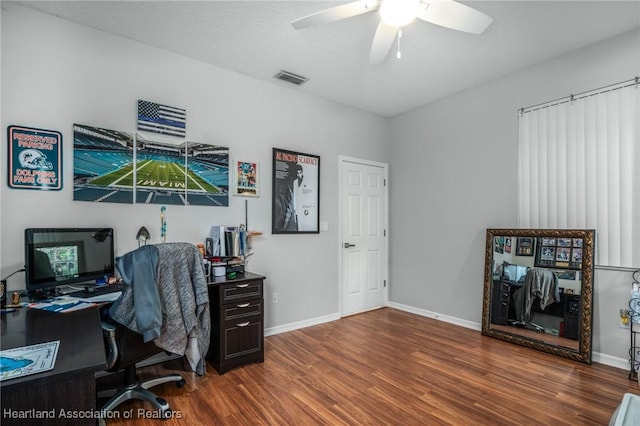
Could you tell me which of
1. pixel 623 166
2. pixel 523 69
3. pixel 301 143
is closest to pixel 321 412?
pixel 301 143

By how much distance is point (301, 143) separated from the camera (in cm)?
394

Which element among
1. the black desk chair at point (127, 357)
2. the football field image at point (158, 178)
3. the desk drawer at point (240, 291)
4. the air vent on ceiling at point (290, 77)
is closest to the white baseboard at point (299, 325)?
the desk drawer at point (240, 291)

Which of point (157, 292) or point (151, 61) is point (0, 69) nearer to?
point (151, 61)

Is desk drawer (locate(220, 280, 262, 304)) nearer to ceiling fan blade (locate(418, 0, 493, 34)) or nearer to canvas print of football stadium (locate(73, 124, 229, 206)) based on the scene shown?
canvas print of football stadium (locate(73, 124, 229, 206))

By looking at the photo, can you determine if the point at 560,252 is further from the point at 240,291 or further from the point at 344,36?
the point at 240,291

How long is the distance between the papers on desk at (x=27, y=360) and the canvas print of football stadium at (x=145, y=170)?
1.70 m

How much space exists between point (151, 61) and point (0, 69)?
1051mm

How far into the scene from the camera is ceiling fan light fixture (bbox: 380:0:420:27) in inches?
73.2

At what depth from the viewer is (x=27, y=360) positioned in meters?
1.10

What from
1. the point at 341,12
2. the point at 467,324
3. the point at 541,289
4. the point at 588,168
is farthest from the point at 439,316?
the point at 341,12

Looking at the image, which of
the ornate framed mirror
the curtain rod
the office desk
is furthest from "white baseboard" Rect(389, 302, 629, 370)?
the office desk

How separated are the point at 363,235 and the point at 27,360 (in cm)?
386

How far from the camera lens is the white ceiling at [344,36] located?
2432mm

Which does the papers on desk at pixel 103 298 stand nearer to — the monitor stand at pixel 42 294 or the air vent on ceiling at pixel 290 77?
the monitor stand at pixel 42 294
